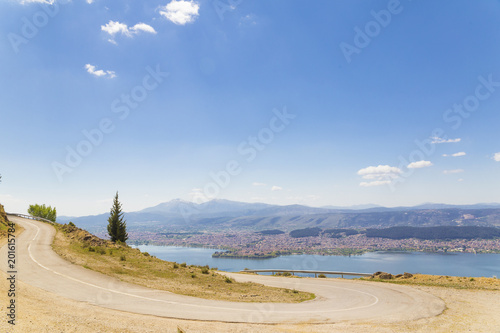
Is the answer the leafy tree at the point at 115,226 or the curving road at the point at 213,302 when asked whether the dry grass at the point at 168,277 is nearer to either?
the curving road at the point at 213,302

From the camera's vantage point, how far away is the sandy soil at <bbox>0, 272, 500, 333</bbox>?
10.6m

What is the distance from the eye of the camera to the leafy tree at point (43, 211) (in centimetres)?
8631

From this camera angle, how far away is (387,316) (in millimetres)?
15711

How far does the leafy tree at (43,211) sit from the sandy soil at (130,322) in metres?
87.8

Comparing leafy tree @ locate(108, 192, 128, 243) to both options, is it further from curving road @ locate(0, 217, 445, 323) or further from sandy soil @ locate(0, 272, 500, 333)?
sandy soil @ locate(0, 272, 500, 333)

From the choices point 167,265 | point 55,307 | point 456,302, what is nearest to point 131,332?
point 55,307

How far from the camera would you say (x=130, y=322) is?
455 inches

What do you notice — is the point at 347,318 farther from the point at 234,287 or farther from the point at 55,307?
the point at 55,307

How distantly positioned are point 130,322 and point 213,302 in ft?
19.4

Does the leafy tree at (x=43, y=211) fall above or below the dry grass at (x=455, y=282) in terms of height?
above

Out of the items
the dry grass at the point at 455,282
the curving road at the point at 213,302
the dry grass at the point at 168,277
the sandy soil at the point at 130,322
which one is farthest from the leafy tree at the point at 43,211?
the dry grass at the point at 455,282

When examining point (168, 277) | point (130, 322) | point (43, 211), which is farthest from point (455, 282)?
point (43, 211)

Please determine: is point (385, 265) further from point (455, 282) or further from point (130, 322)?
point (130, 322)

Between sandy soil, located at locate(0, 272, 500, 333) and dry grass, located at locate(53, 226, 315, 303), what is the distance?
223 inches
